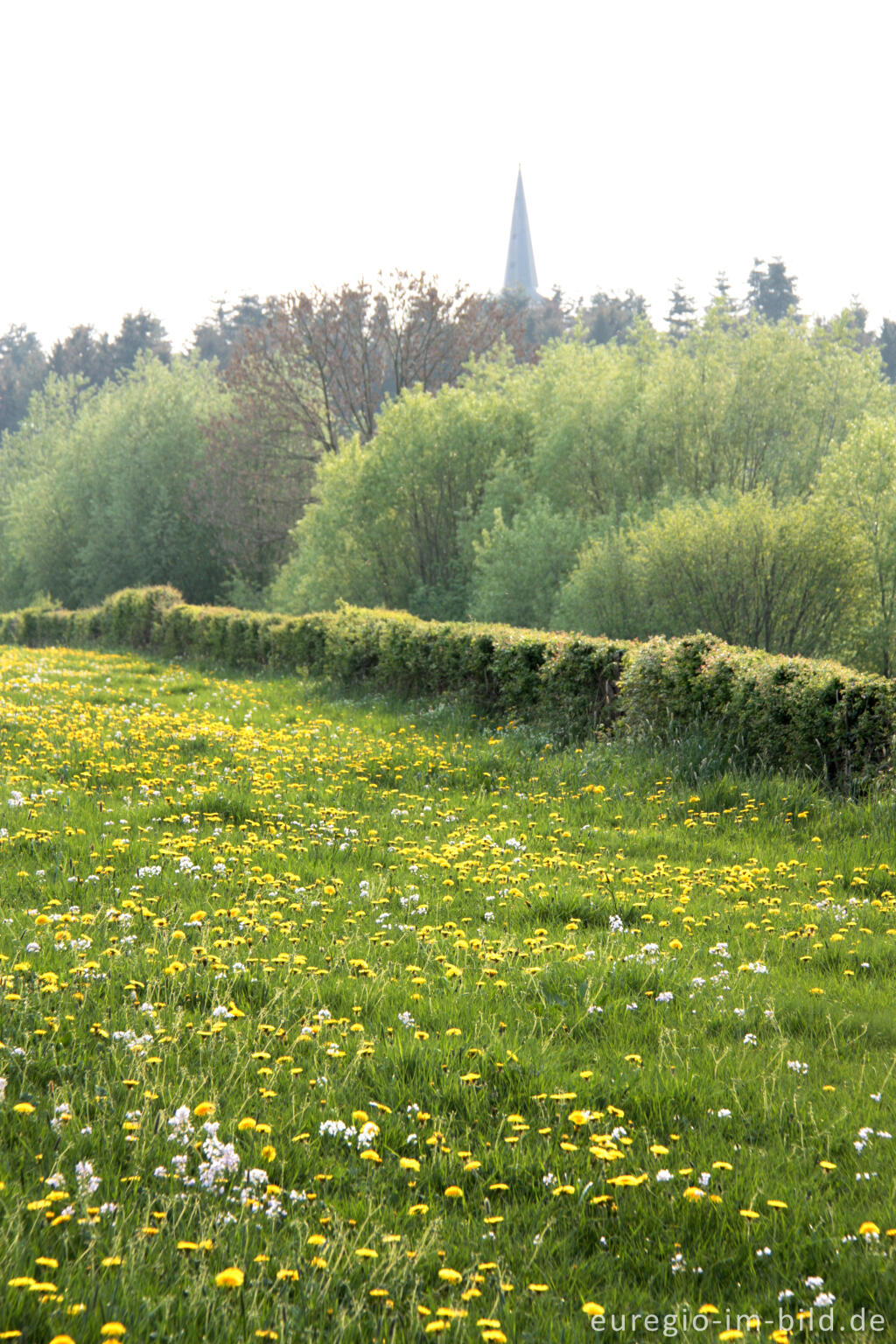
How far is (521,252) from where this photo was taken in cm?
12975

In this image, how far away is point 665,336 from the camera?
26078 millimetres

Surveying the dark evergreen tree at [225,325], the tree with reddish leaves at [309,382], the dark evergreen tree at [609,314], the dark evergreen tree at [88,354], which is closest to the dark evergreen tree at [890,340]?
the dark evergreen tree at [609,314]

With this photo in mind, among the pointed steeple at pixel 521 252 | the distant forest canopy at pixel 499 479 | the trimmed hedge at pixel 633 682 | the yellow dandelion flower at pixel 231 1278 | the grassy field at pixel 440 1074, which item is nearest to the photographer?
the yellow dandelion flower at pixel 231 1278

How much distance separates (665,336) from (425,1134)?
2577 cm

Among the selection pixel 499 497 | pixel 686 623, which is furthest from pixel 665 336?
pixel 686 623

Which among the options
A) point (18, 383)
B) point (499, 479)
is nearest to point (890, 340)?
point (499, 479)

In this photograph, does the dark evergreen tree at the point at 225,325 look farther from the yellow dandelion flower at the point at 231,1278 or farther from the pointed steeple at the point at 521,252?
the yellow dandelion flower at the point at 231,1278

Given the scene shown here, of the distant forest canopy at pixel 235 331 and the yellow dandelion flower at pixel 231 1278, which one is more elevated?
the distant forest canopy at pixel 235 331

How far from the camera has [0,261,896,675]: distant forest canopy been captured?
18875 mm

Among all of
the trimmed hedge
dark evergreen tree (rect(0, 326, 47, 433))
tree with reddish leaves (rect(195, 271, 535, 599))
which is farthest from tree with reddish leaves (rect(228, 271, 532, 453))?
dark evergreen tree (rect(0, 326, 47, 433))

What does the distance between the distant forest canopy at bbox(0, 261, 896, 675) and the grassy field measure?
447 inches

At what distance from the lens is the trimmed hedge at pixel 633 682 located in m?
9.02

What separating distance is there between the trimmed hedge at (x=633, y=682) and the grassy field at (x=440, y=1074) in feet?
3.31

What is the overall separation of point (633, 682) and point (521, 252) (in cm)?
13180
